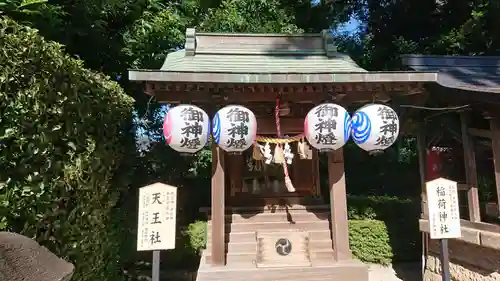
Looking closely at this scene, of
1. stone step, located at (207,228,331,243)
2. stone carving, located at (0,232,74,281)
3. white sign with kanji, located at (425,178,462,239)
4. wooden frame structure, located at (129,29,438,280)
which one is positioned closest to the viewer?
stone carving, located at (0,232,74,281)

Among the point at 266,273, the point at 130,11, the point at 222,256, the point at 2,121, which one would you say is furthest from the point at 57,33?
the point at 266,273

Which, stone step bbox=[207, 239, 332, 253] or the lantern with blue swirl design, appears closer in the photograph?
the lantern with blue swirl design

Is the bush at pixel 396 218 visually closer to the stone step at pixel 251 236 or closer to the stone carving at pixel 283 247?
the stone step at pixel 251 236

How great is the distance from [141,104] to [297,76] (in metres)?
5.80

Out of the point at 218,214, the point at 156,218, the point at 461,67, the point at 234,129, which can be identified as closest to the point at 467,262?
the point at 461,67

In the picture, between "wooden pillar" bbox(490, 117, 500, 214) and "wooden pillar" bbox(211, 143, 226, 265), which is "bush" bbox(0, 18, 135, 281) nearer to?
"wooden pillar" bbox(211, 143, 226, 265)

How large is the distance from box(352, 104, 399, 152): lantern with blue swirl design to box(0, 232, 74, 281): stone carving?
13.3 feet

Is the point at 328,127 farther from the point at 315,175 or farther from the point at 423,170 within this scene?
the point at 423,170

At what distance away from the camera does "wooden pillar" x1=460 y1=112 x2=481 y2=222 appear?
5879mm

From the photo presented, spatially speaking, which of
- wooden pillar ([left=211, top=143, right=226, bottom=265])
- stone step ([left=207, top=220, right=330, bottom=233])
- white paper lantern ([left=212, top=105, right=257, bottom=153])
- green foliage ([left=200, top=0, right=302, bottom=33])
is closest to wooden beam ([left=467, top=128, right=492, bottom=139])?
stone step ([left=207, top=220, right=330, bottom=233])

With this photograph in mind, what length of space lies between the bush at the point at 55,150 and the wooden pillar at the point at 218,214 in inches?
61.6

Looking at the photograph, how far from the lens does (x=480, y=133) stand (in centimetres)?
584

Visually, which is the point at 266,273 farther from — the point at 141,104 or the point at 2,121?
the point at 141,104

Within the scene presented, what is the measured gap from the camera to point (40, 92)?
3.28 metres
